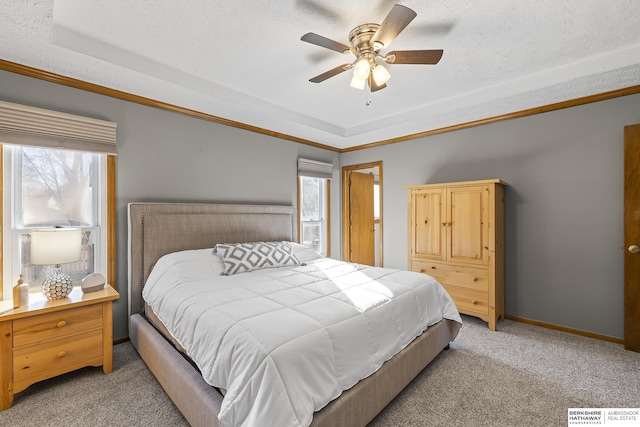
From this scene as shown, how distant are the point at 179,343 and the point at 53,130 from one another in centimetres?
207

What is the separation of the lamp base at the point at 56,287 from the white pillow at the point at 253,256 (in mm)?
1129

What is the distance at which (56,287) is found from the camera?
2125mm

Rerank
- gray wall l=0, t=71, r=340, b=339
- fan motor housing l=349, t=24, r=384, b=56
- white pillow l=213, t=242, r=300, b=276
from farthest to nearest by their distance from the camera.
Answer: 1. white pillow l=213, t=242, r=300, b=276
2. gray wall l=0, t=71, r=340, b=339
3. fan motor housing l=349, t=24, r=384, b=56

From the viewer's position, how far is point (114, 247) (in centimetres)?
271

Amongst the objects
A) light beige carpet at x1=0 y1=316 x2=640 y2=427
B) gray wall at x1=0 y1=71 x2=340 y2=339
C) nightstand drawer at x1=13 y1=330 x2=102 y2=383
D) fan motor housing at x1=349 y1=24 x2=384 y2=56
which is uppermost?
fan motor housing at x1=349 y1=24 x2=384 y2=56

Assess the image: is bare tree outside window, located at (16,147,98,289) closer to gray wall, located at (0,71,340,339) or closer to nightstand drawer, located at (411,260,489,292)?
gray wall, located at (0,71,340,339)

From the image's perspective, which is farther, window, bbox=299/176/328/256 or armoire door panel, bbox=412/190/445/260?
window, bbox=299/176/328/256

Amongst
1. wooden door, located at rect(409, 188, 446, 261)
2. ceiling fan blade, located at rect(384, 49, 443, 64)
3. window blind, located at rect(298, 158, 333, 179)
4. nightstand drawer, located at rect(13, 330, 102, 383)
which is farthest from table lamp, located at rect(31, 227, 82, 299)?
wooden door, located at rect(409, 188, 446, 261)

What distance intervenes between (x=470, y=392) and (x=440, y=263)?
165 cm

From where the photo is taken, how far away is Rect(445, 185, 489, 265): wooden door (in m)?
3.12

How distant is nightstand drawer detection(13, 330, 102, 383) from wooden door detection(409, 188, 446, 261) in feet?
11.0

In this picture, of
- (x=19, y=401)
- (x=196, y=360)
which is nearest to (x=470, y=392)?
(x=196, y=360)

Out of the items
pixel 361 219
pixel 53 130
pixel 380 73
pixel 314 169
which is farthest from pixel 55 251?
pixel 361 219

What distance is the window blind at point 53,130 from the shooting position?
2.18 meters
